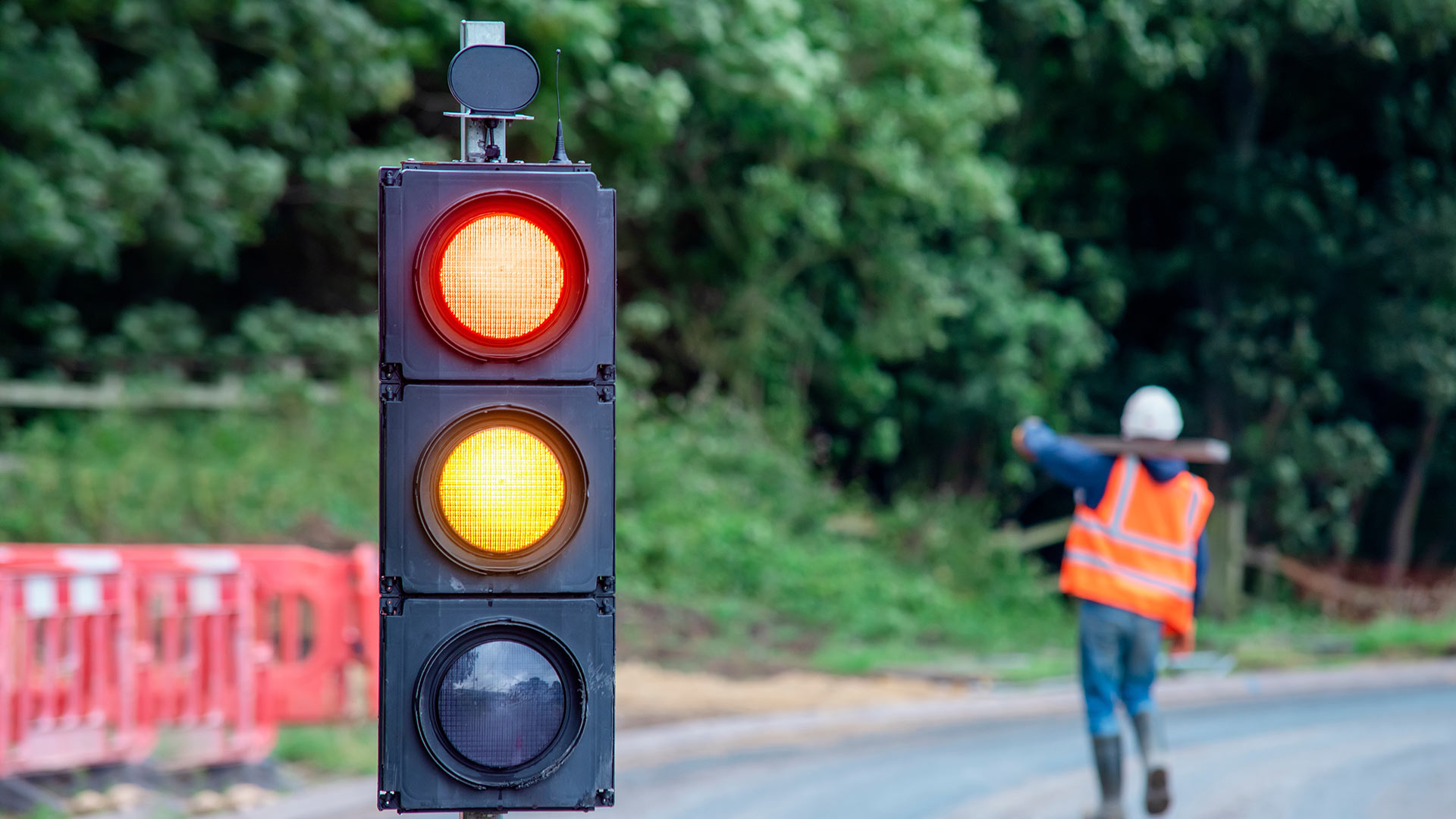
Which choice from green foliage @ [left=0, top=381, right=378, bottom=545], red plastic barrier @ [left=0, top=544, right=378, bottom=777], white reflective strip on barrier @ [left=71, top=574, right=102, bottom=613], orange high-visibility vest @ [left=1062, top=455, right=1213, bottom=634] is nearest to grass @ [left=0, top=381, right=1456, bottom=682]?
green foliage @ [left=0, top=381, right=378, bottom=545]

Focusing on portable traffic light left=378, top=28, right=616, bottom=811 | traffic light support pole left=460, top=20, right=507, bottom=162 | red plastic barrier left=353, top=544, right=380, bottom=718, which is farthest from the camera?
red plastic barrier left=353, top=544, right=380, bottom=718

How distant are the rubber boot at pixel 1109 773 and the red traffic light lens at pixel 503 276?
5065 mm

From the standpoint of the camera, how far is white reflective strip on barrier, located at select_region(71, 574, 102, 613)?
7426 millimetres

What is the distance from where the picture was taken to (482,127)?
315cm

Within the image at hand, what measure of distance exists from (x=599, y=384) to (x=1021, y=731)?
8.67 meters

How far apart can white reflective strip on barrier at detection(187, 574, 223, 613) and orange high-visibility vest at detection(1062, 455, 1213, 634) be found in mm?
4147

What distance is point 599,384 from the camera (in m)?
2.95

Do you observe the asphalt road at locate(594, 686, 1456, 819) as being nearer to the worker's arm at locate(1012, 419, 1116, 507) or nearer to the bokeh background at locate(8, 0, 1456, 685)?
the worker's arm at locate(1012, 419, 1116, 507)

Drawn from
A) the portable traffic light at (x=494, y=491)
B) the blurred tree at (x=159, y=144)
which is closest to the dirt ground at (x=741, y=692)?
the blurred tree at (x=159, y=144)

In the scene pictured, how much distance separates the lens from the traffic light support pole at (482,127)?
312 centimetres

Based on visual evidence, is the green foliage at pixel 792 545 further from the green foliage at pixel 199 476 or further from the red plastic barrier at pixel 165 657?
the red plastic barrier at pixel 165 657

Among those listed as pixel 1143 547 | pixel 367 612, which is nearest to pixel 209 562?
pixel 367 612

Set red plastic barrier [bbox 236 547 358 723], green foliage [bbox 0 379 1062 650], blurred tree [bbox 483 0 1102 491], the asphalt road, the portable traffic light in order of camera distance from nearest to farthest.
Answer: the portable traffic light < the asphalt road < red plastic barrier [bbox 236 547 358 723] < green foliage [bbox 0 379 1062 650] < blurred tree [bbox 483 0 1102 491]

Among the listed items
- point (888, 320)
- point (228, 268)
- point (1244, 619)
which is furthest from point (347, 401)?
point (1244, 619)
